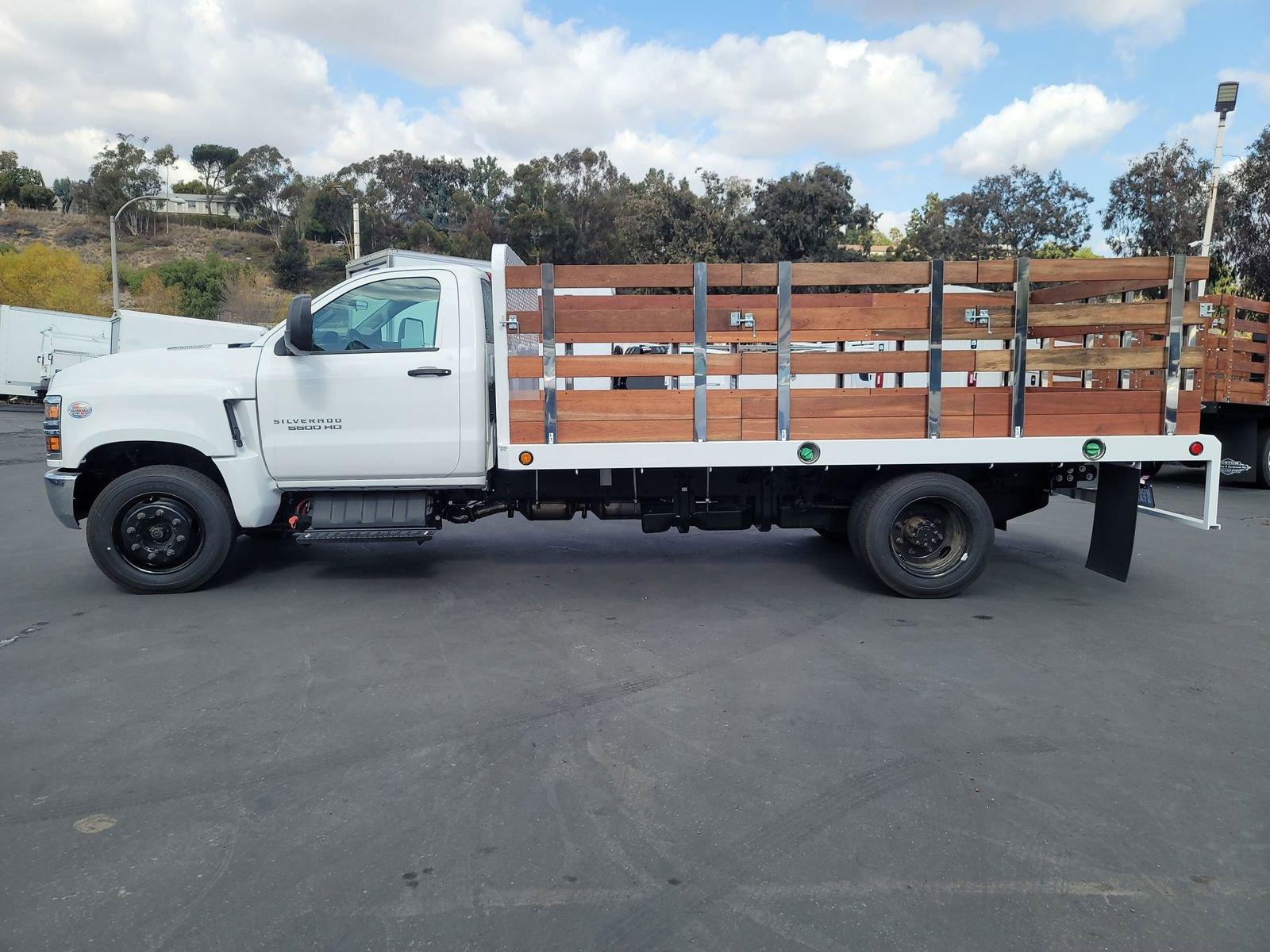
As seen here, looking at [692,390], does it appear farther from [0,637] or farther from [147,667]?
[0,637]

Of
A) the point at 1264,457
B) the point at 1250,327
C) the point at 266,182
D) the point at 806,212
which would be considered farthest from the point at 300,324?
the point at 266,182

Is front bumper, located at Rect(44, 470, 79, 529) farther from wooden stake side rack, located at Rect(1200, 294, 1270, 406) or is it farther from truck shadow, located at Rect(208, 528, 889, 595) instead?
wooden stake side rack, located at Rect(1200, 294, 1270, 406)

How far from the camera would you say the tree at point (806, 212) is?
3903cm

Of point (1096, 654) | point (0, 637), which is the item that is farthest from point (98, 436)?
point (1096, 654)

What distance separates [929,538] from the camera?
6.60 metres

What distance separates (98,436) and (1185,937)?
675 cm

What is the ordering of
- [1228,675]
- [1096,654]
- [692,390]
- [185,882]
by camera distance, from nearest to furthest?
[185,882]
[1228,675]
[1096,654]
[692,390]

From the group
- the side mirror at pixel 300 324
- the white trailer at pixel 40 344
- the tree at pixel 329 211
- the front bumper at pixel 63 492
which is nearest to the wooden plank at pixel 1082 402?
the side mirror at pixel 300 324

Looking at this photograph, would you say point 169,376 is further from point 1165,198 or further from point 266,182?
point 266,182

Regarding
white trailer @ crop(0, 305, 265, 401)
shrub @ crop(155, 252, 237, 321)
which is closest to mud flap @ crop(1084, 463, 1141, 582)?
white trailer @ crop(0, 305, 265, 401)

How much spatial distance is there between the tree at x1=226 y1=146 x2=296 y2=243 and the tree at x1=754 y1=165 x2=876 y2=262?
62.5m

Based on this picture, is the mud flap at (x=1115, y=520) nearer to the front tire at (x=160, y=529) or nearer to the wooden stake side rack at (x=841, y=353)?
the wooden stake side rack at (x=841, y=353)

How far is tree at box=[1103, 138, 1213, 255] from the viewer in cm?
2748

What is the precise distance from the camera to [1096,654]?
5414 mm
